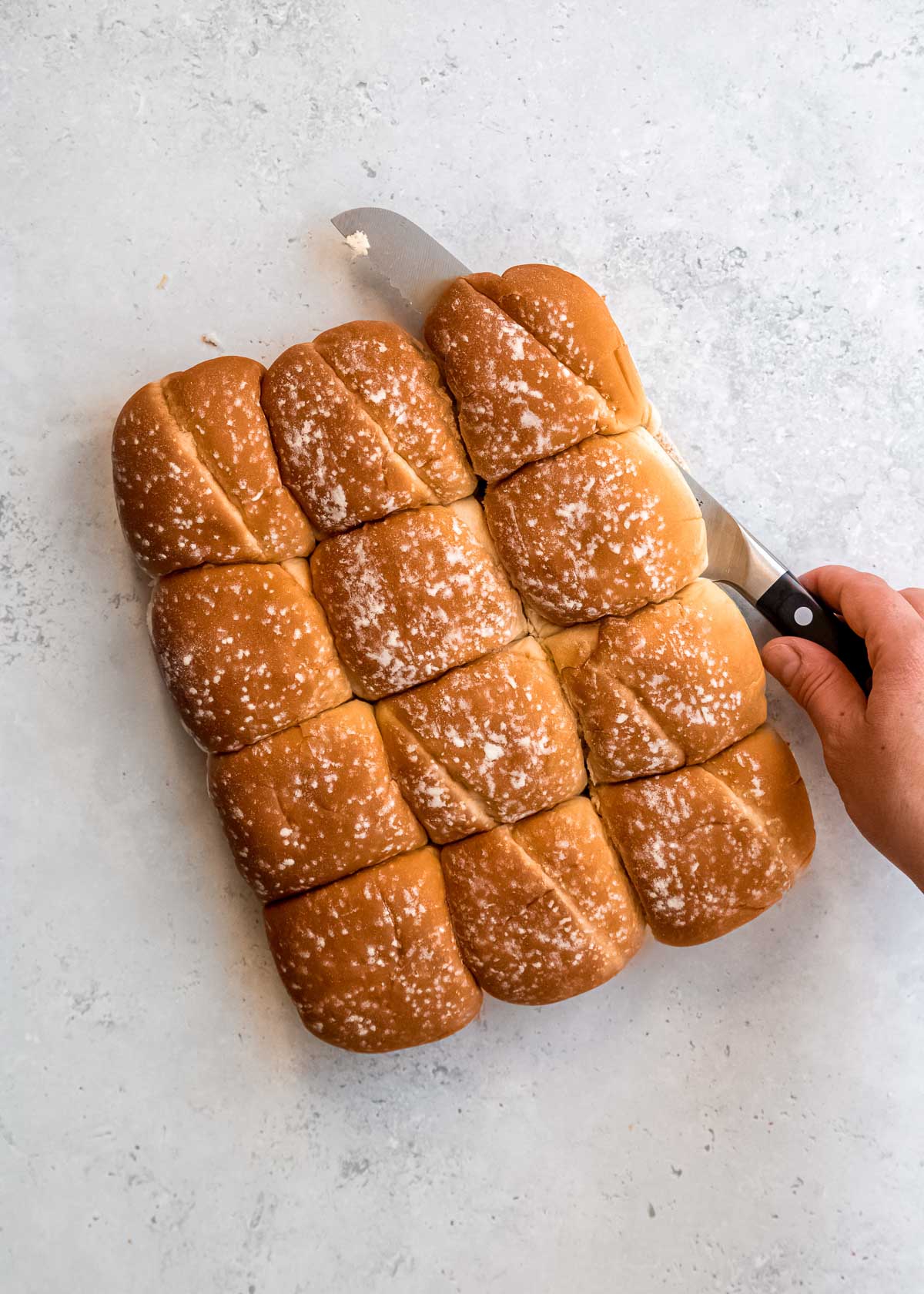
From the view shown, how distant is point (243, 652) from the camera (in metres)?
1.56

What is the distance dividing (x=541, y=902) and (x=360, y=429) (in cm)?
90

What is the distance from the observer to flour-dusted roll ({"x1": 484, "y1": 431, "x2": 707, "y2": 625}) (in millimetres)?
1543

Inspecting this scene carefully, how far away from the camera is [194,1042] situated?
1777 millimetres

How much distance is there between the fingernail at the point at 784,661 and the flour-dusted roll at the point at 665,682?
56 mm

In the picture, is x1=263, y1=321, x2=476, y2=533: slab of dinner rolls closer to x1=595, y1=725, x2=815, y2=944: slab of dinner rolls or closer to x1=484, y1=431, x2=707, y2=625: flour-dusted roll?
x1=484, y1=431, x2=707, y2=625: flour-dusted roll

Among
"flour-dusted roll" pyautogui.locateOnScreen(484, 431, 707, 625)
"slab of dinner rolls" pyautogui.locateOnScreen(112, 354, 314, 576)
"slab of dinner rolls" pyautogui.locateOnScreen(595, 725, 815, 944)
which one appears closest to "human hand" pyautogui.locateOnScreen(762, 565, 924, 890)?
"slab of dinner rolls" pyautogui.locateOnScreen(595, 725, 815, 944)

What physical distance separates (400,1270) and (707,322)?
6.62ft

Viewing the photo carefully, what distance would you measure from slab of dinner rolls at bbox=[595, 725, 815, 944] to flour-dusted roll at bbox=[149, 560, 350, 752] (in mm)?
612

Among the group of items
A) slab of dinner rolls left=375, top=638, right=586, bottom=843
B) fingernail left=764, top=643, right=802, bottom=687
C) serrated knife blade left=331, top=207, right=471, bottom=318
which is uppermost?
serrated knife blade left=331, top=207, right=471, bottom=318

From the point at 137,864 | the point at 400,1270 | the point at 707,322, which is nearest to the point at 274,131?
the point at 707,322

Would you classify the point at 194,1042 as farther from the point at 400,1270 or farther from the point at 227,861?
the point at 400,1270

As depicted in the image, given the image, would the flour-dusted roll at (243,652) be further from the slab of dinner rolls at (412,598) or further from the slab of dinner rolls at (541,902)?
the slab of dinner rolls at (541,902)

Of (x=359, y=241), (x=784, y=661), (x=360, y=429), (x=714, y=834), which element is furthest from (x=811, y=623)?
(x=359, y=241)

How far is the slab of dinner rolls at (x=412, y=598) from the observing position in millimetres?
1559
